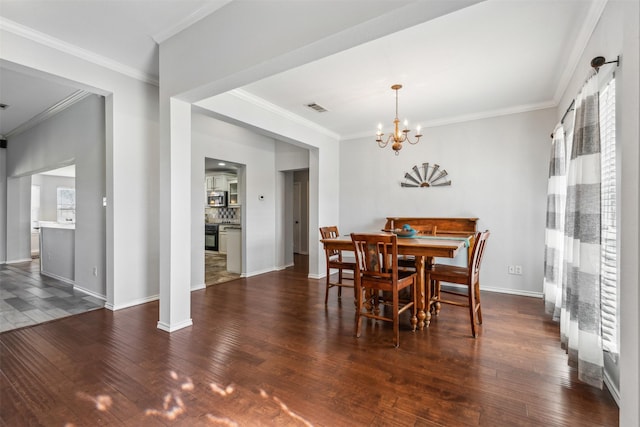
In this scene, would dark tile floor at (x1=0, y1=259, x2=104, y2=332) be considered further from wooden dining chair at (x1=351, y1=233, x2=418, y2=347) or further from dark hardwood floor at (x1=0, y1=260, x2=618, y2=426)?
wooden dining chair at (x1=351, y1=233, x2=418, y2=347)

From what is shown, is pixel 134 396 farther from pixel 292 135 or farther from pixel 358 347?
pixel 292 135

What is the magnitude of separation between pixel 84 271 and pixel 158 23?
3.41 metres

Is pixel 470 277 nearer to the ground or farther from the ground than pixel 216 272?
farther from the ground

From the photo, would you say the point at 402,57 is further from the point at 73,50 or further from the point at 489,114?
the point at 73,50

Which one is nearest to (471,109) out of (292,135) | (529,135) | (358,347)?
(529,135)

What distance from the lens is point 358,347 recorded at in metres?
2.56

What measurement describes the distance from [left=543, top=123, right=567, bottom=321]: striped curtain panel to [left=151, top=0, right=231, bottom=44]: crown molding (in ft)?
11.5

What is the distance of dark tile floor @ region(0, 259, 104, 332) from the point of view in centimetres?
319

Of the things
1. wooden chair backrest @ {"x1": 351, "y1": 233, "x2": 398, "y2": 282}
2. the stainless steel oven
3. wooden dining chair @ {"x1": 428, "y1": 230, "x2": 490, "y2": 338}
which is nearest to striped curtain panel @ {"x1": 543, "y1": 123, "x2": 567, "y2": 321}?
wooden dining chair @ {"x1": 428, "y1": 230, "x2": 490, "y2": 338}

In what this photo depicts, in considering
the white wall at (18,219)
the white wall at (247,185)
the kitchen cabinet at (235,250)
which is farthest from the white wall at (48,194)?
the white wall at (247,185)

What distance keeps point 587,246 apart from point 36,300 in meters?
5.73

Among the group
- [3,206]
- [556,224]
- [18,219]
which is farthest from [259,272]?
[3,206]

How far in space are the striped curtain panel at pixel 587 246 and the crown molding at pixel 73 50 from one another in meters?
4.32

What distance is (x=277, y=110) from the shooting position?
14.3ft
